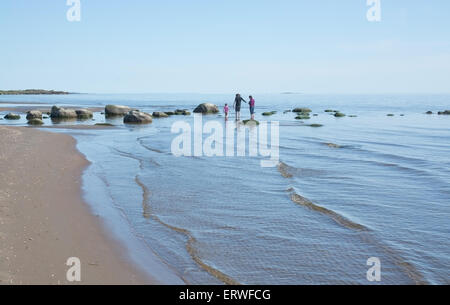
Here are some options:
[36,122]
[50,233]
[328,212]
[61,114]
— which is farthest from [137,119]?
[50,233]

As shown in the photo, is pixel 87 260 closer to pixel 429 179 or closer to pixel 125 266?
pixel 125 266

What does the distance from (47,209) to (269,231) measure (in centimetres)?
492

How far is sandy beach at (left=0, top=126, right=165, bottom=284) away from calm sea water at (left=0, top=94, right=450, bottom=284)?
45 centimetres

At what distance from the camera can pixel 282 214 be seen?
9.18 meters

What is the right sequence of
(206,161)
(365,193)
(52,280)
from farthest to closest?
1. (206,161)
2. (365,193)
3. (52,280)

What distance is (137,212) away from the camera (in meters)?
9.21

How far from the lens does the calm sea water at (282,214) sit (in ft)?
21.2

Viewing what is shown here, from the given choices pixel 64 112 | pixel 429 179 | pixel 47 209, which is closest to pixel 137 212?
pixel 47 209

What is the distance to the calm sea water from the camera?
254 inches

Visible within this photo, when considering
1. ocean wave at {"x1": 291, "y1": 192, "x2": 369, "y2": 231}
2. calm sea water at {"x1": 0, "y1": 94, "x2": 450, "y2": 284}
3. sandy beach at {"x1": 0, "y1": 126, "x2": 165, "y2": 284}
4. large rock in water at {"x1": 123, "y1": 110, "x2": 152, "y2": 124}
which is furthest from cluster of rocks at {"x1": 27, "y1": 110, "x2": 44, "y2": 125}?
ocean wave at {"x1": 291, "y1": 192, "x2": 369, "y2": 231}

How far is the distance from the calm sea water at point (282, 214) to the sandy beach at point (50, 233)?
0.45 metres

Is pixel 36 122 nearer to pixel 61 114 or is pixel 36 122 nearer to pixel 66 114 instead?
pixel 61 114

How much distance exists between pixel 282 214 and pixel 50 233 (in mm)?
4902

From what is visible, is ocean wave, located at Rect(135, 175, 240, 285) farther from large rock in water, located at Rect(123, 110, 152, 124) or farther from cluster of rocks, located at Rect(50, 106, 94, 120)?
cluster of rocks, located at Rect(50, 106, 94, 120)
